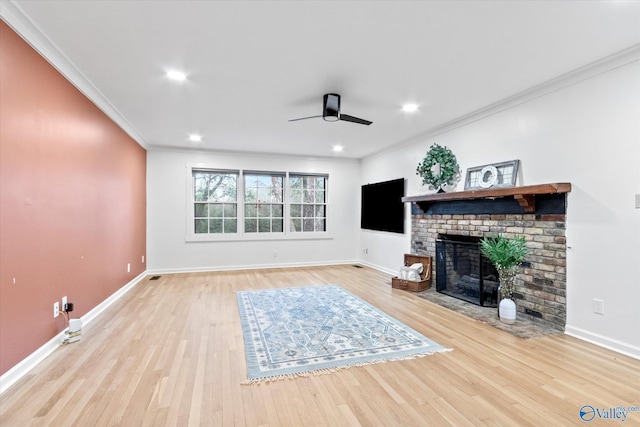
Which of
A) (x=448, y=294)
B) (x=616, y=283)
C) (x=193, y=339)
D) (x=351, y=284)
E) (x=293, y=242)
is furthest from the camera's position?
(x=293, y=242)

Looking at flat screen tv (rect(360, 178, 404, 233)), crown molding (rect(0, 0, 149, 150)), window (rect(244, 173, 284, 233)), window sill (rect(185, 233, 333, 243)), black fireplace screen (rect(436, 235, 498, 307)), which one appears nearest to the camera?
crown molding (rect(0, 0, 149, 150))

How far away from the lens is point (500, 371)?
2.29m

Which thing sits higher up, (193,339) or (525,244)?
(525,244)

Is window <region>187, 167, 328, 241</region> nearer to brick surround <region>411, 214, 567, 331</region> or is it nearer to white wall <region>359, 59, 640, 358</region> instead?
brick surround <region>411, 214, 567, 331</region>

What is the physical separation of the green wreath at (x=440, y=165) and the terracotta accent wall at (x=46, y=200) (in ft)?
14.4

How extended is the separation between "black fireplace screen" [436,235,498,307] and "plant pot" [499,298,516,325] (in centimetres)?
58

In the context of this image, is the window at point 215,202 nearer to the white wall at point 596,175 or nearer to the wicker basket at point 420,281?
the wicker basket at point 420,281

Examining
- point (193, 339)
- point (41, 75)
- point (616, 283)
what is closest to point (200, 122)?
point (41, 75)

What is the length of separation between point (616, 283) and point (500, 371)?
141cm

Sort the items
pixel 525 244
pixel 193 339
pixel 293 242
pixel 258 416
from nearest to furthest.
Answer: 1. pixel 258 416
2. pixel 193 339
3. pixel 525 244
4. pixel 293 242

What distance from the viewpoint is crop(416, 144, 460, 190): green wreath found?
14.5ft

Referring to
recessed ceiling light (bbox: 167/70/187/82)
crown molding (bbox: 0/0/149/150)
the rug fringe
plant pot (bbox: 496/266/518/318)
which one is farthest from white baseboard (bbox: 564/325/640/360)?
crown molding (bbox: 0/0/149/150)

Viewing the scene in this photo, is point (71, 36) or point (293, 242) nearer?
point (71, 36)

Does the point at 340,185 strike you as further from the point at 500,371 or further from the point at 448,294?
the point at 500,371
